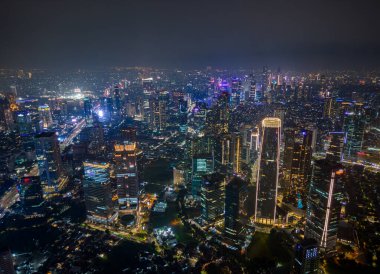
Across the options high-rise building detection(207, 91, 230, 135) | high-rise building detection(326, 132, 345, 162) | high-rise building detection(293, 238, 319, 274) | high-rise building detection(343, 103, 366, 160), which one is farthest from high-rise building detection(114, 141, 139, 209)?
high-rise building detection(343, 103, 366, 160)

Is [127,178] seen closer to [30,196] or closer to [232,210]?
[30,196]

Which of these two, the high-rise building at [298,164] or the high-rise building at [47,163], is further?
the high-rise building at [47,163]

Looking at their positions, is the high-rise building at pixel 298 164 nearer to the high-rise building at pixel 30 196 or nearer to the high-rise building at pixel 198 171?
the high-rise building at pixel 198 171

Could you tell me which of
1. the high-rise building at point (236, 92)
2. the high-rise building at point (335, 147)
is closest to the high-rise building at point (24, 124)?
the high-rise building at point (236, 92)

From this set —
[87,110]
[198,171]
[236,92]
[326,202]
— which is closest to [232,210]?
[326,202]

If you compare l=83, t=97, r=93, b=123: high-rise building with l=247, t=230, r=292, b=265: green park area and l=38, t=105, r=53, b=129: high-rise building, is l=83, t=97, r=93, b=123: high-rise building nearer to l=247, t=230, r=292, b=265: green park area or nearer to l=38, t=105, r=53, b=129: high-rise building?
l=38, t=105, r=53, b=129: high-rise building
